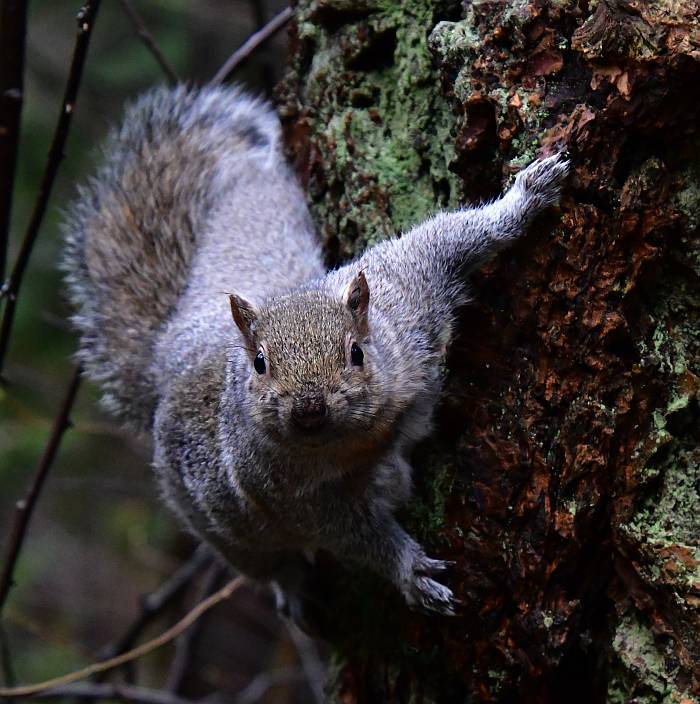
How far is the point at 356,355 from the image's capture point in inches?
88.3

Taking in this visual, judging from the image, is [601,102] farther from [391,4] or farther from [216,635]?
[216,635]

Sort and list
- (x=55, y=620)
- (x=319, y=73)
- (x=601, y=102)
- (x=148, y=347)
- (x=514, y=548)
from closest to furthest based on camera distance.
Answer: (x=601, y=102)
(x=514, y=548)
(x=319, y=73)
(x=148, y=347)
(x=55, y=620)

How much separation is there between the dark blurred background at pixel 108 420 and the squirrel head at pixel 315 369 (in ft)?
5.52

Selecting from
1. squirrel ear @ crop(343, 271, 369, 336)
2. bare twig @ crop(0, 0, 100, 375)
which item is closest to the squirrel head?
squirrel ear @ crop(343, 271, 369, 336)

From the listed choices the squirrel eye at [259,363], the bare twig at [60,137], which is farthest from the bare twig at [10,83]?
the squirrel eye at [259,363]

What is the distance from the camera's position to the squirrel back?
332cm

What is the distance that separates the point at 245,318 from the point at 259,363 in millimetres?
145

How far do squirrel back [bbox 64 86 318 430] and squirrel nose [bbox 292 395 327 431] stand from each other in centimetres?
127

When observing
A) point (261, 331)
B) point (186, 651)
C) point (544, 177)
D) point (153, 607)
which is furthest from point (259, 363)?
point (186, 651)

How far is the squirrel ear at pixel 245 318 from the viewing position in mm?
2336

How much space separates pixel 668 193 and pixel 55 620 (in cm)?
543

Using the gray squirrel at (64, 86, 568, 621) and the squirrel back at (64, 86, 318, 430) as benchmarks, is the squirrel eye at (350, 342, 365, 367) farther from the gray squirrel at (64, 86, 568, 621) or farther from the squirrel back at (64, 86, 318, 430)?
the squirrel back at (64, 86, 318, 430)

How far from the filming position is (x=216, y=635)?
19.0 ft

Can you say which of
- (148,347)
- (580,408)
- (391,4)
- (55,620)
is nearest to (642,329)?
(580,408)
